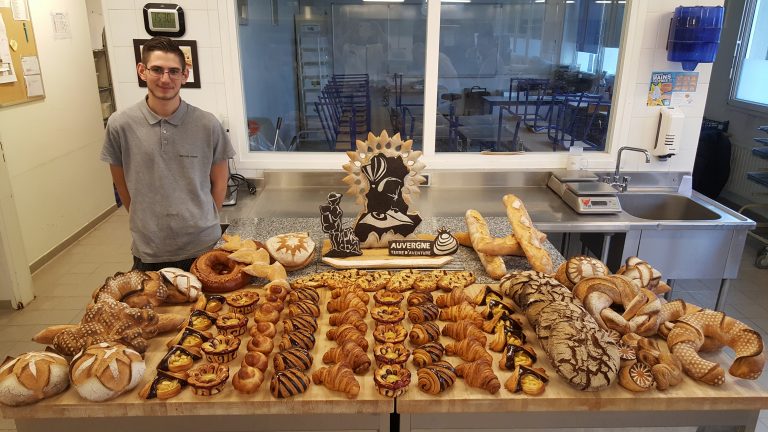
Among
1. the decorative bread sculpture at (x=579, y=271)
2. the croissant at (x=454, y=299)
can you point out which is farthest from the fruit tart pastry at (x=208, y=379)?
the decorative bread sculpture at (x=579, y=271)

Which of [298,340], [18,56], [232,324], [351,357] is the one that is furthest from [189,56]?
[351,357]

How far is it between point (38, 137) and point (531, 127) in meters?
3.49

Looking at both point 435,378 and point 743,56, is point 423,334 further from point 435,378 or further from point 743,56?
point 743,56

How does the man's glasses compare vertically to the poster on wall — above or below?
above

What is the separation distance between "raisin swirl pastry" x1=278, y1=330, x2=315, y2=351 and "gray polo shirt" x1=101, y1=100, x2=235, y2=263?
870 millimetres

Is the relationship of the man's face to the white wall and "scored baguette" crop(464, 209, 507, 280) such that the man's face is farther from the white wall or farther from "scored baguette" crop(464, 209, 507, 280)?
the white wall

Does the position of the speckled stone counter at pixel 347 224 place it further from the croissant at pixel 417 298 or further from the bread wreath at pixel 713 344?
the bread wreath at pixel 713 344

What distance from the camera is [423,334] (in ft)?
4.09

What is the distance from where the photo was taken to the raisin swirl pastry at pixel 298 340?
122 cm

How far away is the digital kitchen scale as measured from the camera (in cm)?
254

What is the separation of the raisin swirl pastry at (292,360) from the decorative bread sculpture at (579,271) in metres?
0.76

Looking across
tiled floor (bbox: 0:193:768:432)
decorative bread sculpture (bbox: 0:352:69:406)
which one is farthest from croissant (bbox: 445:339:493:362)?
tiled floor (bbox: 0:193:768:432)

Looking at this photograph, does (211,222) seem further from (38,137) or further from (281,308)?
(38,137)

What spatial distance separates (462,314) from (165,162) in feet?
3.88
